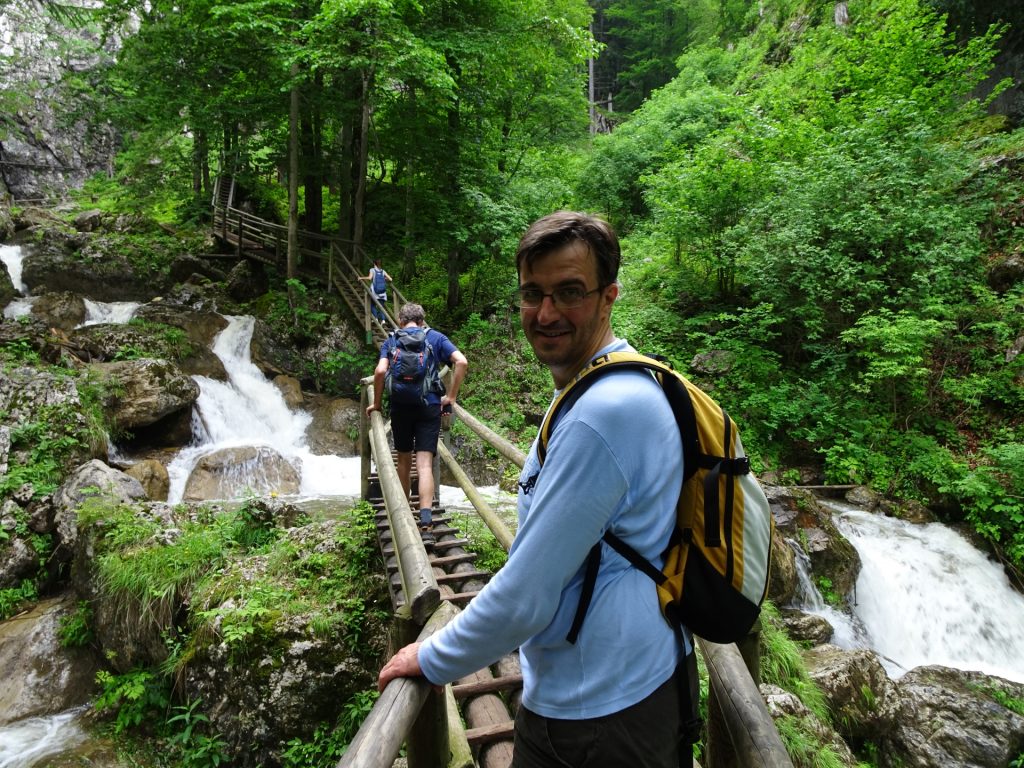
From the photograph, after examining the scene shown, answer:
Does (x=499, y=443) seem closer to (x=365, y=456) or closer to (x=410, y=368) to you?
(x=410, y=368)

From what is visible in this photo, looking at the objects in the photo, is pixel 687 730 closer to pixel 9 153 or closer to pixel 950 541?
pixel 950 541

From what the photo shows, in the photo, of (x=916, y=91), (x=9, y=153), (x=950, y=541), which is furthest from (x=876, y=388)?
(x=9, y=153)

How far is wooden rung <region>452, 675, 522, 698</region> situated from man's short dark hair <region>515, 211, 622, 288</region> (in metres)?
2.27


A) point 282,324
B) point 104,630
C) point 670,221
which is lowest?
point 104,630

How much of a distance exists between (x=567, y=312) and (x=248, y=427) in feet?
36.9

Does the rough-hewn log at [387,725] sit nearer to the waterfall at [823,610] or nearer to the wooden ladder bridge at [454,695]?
the wooden ladder bridge at [454,695]

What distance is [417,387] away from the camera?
4625 millimetres

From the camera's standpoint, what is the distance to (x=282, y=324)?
13.5m

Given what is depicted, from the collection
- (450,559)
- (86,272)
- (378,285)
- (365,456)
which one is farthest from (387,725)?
(86,272)

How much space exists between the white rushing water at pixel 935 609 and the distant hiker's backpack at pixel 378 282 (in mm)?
10690

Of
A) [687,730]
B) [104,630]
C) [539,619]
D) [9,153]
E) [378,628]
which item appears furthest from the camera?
[9,153]

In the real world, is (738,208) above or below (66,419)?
above

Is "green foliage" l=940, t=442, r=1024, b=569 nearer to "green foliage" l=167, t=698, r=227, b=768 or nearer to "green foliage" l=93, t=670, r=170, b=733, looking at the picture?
"green foliage" l=167, t=698, r=227, b=768

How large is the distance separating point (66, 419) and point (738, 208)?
1255 centimetres
